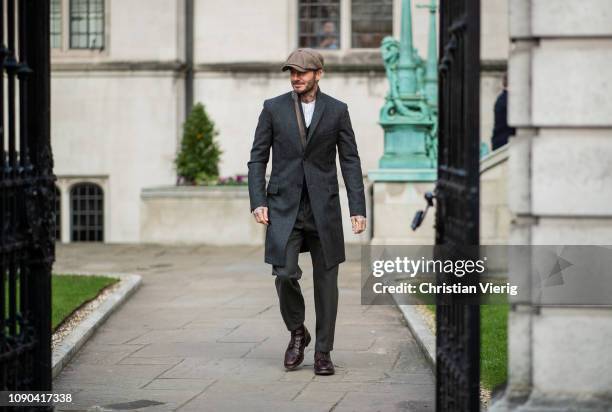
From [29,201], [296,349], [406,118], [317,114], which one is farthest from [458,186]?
[406,118]

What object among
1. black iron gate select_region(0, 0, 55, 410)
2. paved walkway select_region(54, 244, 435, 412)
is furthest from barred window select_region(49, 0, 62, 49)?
black iron gate select_region(0, 0, 55, 410)

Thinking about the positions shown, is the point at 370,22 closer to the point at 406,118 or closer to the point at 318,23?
the point at 318,23

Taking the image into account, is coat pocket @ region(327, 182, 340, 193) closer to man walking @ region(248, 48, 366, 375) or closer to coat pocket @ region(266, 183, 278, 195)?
man walking @ region(248, 48, 366, 375)

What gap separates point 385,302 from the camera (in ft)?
42.2

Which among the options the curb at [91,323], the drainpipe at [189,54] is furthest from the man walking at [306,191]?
the drainpipe at [189,54]

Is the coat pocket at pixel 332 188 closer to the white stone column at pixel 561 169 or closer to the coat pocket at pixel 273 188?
the coat pocket at pixel 273 188

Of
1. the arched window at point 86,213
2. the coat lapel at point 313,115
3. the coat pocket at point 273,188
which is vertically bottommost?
the arched window at point 86,213

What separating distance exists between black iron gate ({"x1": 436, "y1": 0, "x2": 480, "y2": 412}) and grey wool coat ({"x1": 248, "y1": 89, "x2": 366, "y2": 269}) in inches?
90.1

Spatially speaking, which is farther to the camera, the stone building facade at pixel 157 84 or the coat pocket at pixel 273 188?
the stone building facade at pixel 157 84

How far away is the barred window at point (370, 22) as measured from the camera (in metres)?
23.8

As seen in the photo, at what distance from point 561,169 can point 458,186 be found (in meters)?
0.45

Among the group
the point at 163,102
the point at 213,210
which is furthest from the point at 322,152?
the point at 163,102

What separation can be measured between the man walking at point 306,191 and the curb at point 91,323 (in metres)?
1.58

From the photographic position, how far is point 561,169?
5906 millimetres
